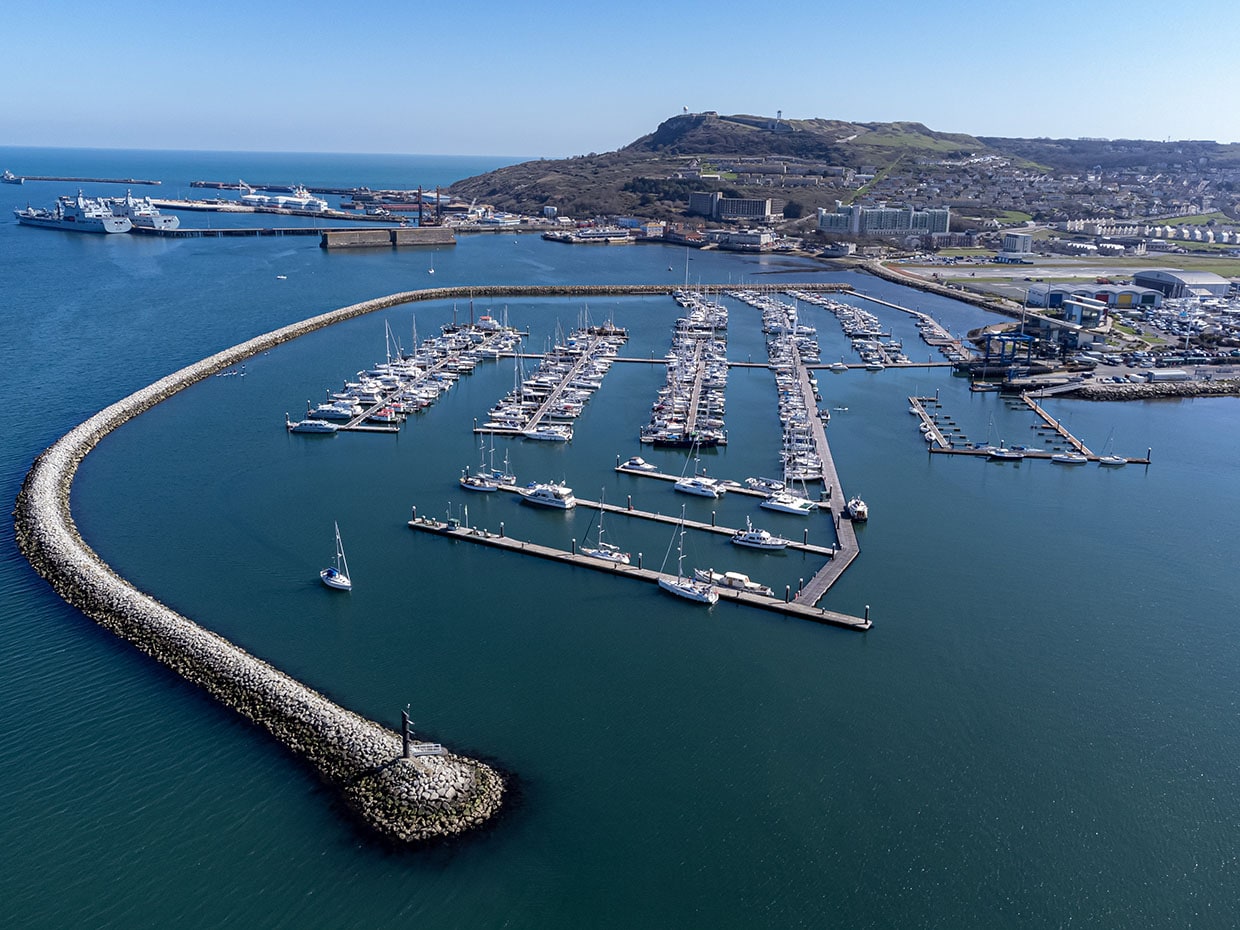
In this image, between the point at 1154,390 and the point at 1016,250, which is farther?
the point at 1016,250

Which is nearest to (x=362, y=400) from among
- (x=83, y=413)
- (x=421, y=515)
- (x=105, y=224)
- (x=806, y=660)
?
(x=83, y=413)

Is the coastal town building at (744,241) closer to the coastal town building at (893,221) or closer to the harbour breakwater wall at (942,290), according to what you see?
the coastal town building at (893,221)

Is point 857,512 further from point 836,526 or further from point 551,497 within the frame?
point 551,497

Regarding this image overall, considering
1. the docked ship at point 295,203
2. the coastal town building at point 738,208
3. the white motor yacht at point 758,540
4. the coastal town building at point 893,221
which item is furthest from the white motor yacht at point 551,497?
the docked ship at point 295,203

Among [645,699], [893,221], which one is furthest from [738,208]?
[645,699]

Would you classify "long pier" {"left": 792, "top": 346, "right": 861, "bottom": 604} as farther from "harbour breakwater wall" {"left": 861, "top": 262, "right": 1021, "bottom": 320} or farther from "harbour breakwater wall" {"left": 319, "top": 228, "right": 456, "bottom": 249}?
"harbour breakwater wall" {"left": 319, "top": 228, "right": 456, "bottom": 249}

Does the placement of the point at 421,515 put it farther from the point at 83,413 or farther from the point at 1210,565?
the point at 1210,565
